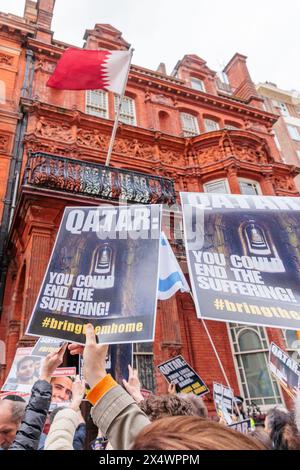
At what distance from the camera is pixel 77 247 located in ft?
13.0

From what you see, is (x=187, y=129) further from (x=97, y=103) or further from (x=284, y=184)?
(x=284, y=184)

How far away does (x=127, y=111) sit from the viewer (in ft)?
51.2

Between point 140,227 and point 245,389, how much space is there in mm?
8126

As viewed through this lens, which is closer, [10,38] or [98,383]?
[98,383]

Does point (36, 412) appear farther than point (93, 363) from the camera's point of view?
Yes

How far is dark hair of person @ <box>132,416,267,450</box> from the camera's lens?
0.96 meters

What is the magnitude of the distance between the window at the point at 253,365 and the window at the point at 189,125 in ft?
33.2

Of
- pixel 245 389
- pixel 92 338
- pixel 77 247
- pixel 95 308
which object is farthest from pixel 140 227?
pixel 245 389

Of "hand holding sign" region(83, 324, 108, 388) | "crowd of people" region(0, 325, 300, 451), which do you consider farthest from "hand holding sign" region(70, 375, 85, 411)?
"hand holding sign" region(83, 324, 108, 388)

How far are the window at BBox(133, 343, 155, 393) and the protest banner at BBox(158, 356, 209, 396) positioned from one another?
3.35 meters

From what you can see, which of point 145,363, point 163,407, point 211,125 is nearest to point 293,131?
point 211,125

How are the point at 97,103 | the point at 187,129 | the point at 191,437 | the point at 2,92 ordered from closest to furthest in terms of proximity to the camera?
the point at 191,437, the point at 2,92, the point at 97,103, the point at 187,129

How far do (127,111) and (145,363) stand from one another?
11957mm

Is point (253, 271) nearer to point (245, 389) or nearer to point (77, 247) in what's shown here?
point (77, 247)
